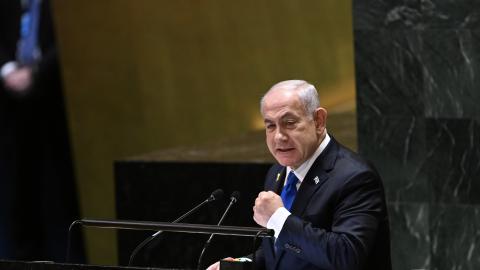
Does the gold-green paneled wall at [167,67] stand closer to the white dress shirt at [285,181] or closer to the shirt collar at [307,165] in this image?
the white dress shirt at [285,181]

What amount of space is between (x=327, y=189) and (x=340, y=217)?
12 cm

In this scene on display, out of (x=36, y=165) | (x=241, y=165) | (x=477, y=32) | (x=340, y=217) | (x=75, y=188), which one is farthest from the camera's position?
(x=75, y=188)

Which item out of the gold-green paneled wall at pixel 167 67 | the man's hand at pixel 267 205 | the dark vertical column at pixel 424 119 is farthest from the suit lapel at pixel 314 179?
the gold-green paneled wall at pixel 167 67

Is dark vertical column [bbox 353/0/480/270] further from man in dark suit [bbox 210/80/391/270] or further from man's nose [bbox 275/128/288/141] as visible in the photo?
man's nose [bbox 275/128/288/141]

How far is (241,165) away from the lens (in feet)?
20.8

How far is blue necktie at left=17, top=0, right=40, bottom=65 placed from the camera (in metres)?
8.36

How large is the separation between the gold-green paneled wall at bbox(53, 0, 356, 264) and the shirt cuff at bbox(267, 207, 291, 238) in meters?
5.33

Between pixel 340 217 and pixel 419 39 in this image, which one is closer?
pixel 340 217

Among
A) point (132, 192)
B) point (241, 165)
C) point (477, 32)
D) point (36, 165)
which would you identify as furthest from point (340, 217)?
point (36, 165)

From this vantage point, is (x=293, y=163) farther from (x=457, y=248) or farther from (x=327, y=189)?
(x=457, y=248)

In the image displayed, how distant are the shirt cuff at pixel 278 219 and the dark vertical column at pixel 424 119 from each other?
2.14 meters

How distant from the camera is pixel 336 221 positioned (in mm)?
3729

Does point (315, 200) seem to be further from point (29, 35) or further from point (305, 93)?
point (29, 35)

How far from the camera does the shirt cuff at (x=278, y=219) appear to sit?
368cm
